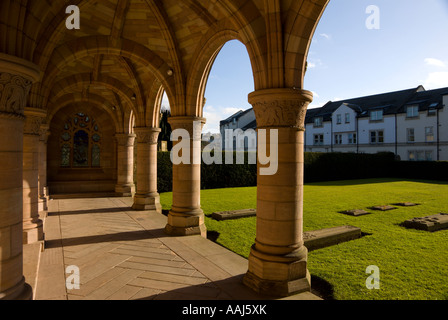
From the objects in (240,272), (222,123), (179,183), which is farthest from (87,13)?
(222,123)

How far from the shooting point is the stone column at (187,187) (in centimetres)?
771

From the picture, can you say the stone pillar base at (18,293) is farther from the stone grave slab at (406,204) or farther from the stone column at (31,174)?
the stone grave slab at (406,204)

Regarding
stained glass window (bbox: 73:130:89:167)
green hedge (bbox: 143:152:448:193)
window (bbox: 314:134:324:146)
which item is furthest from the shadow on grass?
window (bbox: 314:134:324:146)

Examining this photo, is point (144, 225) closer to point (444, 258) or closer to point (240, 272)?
point (240, 272)

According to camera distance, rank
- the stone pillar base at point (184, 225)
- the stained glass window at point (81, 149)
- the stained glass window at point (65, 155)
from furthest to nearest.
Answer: the stained glass window at point (81, 149) < the stained glass window at point (65, 155) < the stone pillar base at point (184, 225)

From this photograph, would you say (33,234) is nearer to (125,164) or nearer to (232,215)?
(232,215)

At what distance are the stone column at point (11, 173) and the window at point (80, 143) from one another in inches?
554

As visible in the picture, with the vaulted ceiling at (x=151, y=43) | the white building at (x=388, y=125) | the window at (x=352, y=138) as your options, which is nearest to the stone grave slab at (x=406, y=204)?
the vaulted ceiling at (x=151, y=43)

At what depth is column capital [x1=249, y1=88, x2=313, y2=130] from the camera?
4383 mm

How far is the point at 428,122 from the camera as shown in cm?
2961

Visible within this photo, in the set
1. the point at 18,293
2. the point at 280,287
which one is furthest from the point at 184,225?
the point at 18,293

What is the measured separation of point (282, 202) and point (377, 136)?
3376 cm

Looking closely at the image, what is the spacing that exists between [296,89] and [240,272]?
3.32 m

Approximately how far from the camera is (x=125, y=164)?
573 inches
